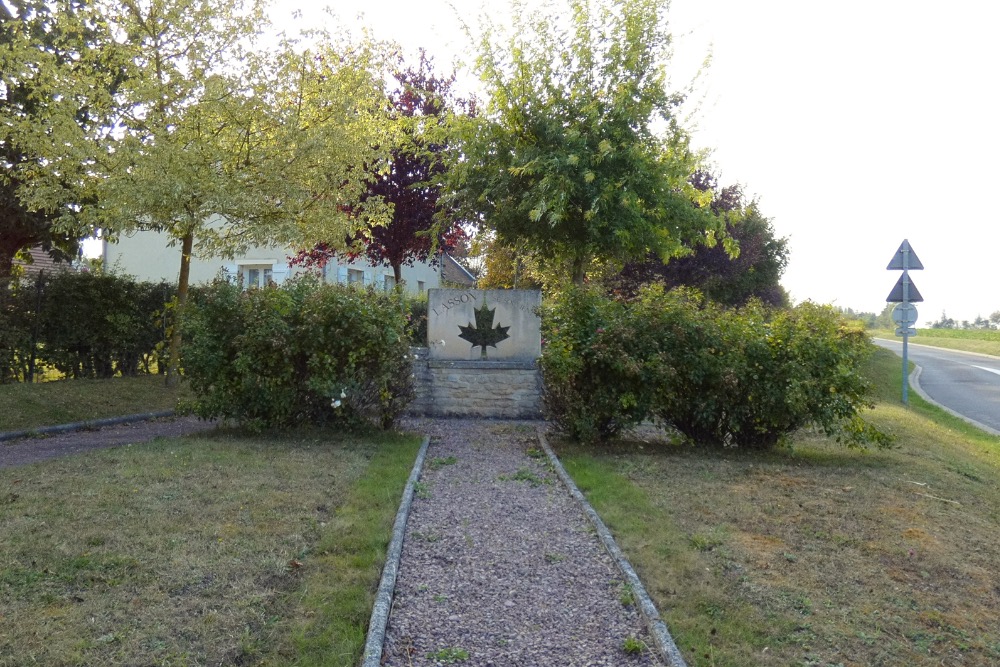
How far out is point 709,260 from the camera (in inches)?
911

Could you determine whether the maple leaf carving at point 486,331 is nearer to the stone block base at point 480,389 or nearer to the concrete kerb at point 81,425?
the stone block base at point 480,389

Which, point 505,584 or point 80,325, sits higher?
point 80,325

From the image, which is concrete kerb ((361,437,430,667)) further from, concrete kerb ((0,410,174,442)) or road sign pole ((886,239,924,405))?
road sign pole ((886,239,924,405))

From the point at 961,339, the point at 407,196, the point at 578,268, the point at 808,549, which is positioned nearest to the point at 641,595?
the point at 808,549

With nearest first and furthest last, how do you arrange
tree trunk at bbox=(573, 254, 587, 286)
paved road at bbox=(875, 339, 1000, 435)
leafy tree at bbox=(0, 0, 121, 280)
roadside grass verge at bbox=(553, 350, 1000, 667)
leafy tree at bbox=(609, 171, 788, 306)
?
roadside grass verge at bbox=(553, 350, 1000, 667) → leafy tree at bbox=(0, 0, 121, 280) → tree trunk at bbox=(573, 254, 587, 286) → paved road at bbox=(875, 339, 1000, 435) → leafy tree at bbox=(609, 171, 788, 306)

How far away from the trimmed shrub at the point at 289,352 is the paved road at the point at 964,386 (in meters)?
10.8

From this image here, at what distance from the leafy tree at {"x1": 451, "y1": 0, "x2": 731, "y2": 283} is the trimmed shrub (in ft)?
10.9

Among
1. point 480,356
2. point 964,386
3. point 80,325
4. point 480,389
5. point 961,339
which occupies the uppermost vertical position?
point 961,339

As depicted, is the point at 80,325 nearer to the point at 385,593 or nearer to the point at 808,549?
the point at 385,593

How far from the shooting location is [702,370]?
935 cm

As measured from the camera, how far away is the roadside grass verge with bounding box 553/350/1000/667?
402 cm

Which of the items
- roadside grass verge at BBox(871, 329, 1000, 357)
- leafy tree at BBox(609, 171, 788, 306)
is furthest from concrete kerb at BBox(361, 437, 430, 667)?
roadside grass verge at BBox(871, 329, 1000, 357)

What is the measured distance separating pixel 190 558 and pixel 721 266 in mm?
20160

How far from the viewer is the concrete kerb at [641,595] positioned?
378 cm
